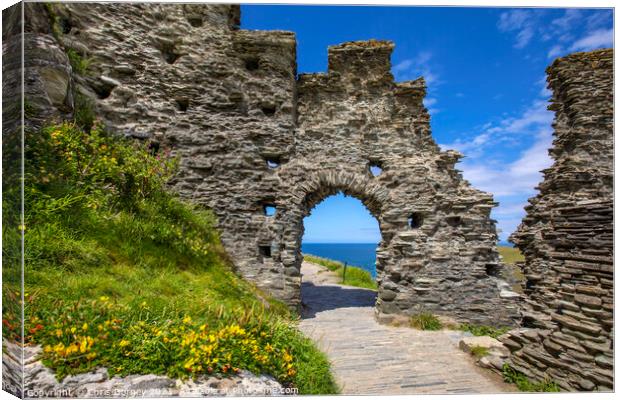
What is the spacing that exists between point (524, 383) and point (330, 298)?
23.1 ft

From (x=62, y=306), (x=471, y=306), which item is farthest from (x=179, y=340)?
(x=471, y=306)

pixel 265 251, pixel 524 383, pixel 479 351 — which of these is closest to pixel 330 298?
pixel 265 251

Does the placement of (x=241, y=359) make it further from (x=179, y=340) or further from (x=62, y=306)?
(x=62, y=306)

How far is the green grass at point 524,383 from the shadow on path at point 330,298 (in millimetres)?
4955

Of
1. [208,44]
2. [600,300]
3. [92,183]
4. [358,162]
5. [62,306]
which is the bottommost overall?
[62,306]

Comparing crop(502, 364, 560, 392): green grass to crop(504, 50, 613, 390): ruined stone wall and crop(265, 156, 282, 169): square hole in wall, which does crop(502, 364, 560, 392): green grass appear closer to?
crop(504, 50, 613, 390): ruined stone wall

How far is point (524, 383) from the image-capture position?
4.57 metres

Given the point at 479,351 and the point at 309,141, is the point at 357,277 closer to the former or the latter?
the point at 309,141

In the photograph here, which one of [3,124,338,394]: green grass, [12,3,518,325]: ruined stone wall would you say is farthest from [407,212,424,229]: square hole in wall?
[3,124,338,394]: green grass

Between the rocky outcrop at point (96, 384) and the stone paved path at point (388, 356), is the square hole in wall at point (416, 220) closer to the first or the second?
the stone paved path at point (388, 356)

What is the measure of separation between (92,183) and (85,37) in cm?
494

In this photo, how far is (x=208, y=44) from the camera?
888cm

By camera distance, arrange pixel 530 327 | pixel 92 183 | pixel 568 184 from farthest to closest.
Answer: pixel 568 184 < pixel 92 183 < pixel 530 327

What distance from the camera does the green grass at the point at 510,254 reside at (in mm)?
8497
